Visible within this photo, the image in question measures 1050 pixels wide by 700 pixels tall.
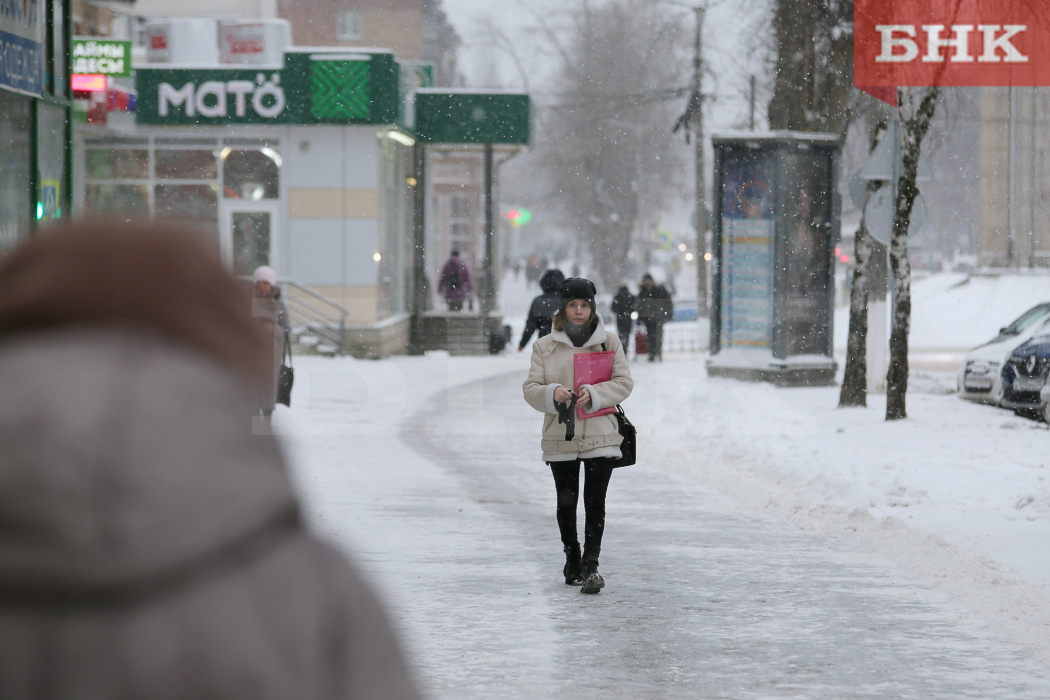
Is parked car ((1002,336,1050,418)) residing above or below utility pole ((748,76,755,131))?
below

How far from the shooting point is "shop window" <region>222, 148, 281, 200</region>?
26.3 meters

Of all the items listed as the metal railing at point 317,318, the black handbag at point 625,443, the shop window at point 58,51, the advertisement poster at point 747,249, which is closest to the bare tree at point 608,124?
the metal railing at point 317,318

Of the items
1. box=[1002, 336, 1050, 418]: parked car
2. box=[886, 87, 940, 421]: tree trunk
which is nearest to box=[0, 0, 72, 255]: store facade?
box=[886, 87, 940, 421]: tree trunk

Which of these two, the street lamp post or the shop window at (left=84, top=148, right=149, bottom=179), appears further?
the street lamp post

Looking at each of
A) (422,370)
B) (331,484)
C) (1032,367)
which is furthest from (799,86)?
(331,484)

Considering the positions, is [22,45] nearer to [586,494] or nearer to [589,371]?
[589,371]

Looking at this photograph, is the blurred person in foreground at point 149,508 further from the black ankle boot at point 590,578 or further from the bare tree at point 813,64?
the bare tree at point 813,64

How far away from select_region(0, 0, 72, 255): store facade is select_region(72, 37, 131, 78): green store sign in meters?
11.3

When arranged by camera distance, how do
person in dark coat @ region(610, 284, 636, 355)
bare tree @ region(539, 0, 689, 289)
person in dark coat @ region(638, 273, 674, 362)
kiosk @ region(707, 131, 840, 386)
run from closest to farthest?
1. kiosk @ region(707, 131, 840, 386)
2. person in dark coat @ region(610, 284, 636, 355)
3. person in dark coat @ region(638, 273, 674, 362)
4. bare tree @ region(539, 0, 689, 289)

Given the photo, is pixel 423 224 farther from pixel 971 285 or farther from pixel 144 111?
pixel 971 285

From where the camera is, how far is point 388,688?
139 cm

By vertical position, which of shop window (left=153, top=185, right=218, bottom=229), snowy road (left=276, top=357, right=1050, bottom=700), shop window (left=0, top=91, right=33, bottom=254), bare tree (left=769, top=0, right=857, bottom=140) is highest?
bare tree (left=769, top=0, right=857, bottom=140)

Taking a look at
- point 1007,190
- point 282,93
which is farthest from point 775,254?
point 1007,190

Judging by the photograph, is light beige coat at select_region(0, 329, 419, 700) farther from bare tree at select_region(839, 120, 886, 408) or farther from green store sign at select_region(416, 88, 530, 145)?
green store sign at select_region(416, 88, 530, 145)
